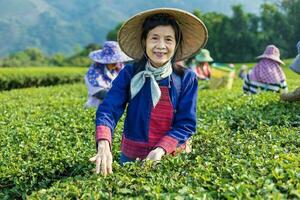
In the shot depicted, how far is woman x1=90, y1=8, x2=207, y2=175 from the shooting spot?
330 centimetres

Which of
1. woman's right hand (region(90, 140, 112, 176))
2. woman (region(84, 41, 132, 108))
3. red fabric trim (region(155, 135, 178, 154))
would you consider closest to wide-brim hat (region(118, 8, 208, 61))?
red fabric trim (region(155, 135, 178, 154))

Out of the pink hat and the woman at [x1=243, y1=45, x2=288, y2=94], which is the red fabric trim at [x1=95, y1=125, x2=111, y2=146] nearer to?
the woman at [x1=243, y1=45, x2=288, y2=94]

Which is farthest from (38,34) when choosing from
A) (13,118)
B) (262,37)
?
(13,118)

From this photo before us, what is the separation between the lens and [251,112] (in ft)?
17.9

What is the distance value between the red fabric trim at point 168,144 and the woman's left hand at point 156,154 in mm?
25

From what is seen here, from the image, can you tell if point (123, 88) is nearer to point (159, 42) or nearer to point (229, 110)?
point (159, 42)

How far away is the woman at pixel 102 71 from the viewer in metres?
6.91

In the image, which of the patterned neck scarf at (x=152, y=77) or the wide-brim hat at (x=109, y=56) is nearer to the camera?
the patterned neck scarf at (x=152, y=77)

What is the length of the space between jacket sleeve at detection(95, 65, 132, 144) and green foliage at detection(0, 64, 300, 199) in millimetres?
213

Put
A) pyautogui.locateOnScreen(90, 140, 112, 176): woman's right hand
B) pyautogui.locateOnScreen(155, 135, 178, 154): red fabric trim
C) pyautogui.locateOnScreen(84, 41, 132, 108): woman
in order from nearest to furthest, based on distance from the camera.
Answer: pyautogui.locateOnScreen(90, 140, 112, 176): woman's right hand → pyautogui.locateOnScreen(155, 135, 178, 154): red fabric trim → pyautogui.locateOnScreen(84, 41, 132, 108): woman

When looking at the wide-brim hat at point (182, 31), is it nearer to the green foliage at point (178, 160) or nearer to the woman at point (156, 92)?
the woman at point (156, 92)

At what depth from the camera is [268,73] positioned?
27.2 feet

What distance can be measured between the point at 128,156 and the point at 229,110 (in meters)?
2.61

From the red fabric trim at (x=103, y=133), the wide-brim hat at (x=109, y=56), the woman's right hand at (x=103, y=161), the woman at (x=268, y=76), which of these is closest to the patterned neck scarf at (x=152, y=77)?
the red fabric trim at (x=103, y=133)
